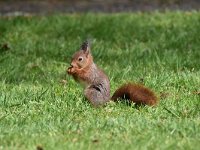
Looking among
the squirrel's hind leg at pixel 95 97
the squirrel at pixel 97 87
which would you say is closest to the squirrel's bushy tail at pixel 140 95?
the squirrel at pixel 97 87

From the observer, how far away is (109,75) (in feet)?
26.7

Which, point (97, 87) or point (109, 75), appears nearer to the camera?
point (97, 87)

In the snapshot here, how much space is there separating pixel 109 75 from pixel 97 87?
5.66 feet

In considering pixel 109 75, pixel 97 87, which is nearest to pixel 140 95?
pixel 97 87

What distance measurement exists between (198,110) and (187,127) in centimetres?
74

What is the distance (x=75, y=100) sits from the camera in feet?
21.7

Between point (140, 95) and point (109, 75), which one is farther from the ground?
point (140, 95)

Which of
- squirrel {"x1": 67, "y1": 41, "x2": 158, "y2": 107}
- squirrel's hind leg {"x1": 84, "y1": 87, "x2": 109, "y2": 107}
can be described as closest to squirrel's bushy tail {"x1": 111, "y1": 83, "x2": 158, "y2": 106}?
squirrel {"x1": 67, "y1": 41, "x2": 158, "y2": 107}

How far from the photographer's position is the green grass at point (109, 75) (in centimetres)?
540

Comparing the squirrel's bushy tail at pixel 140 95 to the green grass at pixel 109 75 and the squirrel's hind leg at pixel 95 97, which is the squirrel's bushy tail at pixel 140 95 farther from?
the squirrel's hind leg at pixel 95 97

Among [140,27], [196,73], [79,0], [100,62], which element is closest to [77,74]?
[196,73]

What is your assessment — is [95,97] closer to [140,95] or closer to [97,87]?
[97,87]

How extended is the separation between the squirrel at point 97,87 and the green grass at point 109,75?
0.09 m

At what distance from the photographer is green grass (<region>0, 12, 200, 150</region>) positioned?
5402 millimetres
